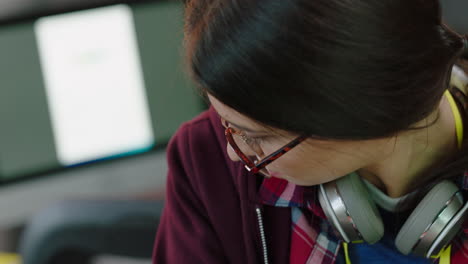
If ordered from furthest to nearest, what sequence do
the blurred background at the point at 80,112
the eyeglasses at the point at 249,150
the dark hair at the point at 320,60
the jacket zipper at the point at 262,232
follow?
the blurred background at the point at 80,112
the jacket zipper at the point at 262,232
the eyeglasses at the point at 249,150
the dark hair at the point at 320,60

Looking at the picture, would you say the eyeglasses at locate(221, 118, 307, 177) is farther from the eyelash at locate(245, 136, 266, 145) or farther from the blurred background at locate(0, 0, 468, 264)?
the blurred background at locate(0, 0, 468, 264)

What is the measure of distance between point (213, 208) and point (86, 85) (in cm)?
51

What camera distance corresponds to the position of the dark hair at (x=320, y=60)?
0.55 m

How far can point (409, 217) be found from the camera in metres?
0.69

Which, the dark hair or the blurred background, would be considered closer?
the dark hair

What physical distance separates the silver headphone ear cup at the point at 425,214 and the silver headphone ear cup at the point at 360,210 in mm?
30

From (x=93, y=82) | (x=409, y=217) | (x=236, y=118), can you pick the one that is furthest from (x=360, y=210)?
(x=93, y=82)

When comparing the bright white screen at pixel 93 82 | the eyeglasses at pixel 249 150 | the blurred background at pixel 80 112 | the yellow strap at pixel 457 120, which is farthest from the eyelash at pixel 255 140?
the bright white screen at pixel 93 82

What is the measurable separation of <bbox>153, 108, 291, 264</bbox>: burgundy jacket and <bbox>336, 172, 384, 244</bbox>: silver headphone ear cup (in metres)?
0.10

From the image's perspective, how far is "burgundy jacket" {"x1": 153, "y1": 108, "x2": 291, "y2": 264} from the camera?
77 cm

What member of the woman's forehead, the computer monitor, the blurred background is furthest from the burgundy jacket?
the computer monitor

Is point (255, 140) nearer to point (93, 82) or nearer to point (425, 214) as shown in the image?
→ point (425, 214)

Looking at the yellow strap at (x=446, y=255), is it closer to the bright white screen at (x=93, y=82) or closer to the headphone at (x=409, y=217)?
the headphone at (x=409, y=217)

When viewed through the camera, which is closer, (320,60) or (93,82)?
(320,60)
